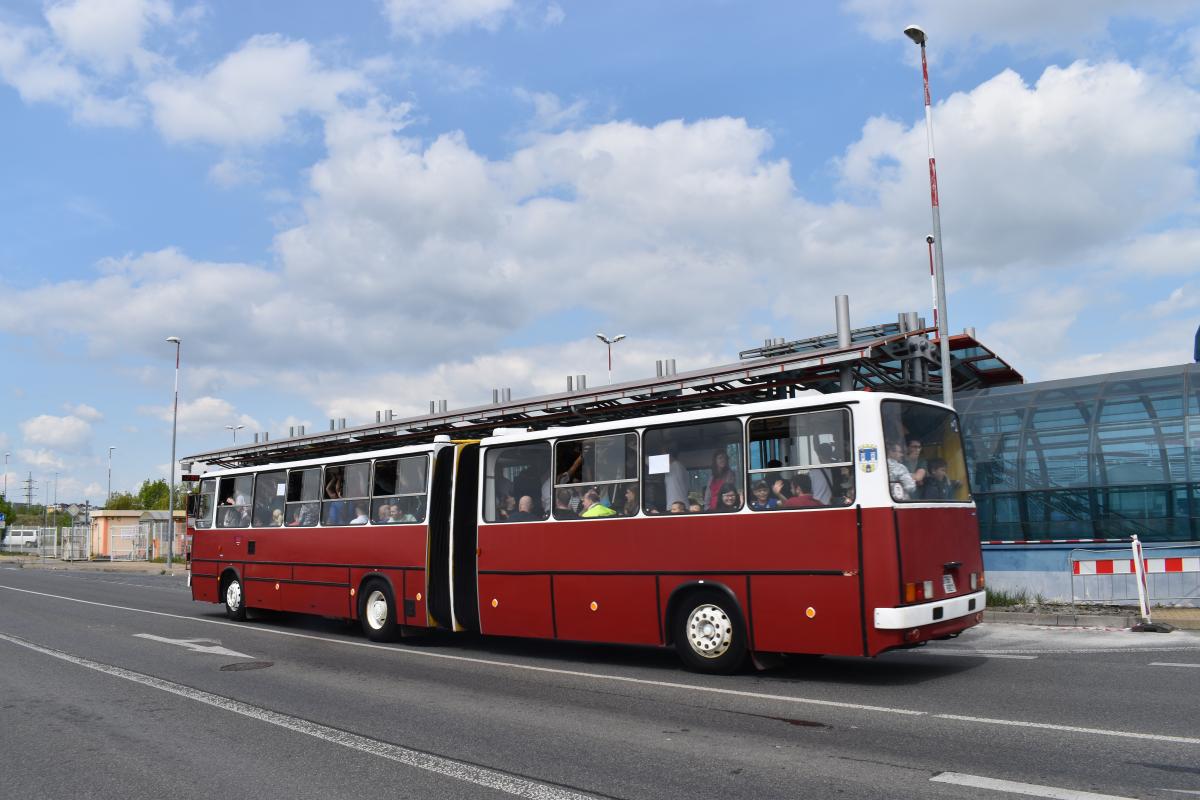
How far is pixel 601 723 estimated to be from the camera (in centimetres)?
772

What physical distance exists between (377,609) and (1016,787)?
34.8 ft

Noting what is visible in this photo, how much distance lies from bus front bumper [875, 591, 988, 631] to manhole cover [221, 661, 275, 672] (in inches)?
283

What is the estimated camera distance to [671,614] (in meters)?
10.5

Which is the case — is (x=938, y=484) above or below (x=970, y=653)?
above

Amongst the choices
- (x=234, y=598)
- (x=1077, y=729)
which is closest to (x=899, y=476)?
(x=1077, y=729)

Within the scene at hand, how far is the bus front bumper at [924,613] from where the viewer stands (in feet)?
28.9

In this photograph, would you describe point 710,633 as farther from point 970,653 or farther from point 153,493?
point 153,493

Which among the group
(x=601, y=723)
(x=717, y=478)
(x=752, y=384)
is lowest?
(x=601, y=723)

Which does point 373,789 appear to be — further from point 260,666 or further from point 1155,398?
point 1155,398

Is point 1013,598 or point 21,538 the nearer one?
point 1013,598

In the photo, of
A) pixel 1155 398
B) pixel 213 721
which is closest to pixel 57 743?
pixel 213 721

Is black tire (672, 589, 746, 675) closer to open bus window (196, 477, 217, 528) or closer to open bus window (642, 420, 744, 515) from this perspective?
Result: open bus window (642, 420, 744, 515)

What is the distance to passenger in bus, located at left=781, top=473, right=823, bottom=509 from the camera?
31.2 feet

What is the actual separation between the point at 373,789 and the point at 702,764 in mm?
2086
